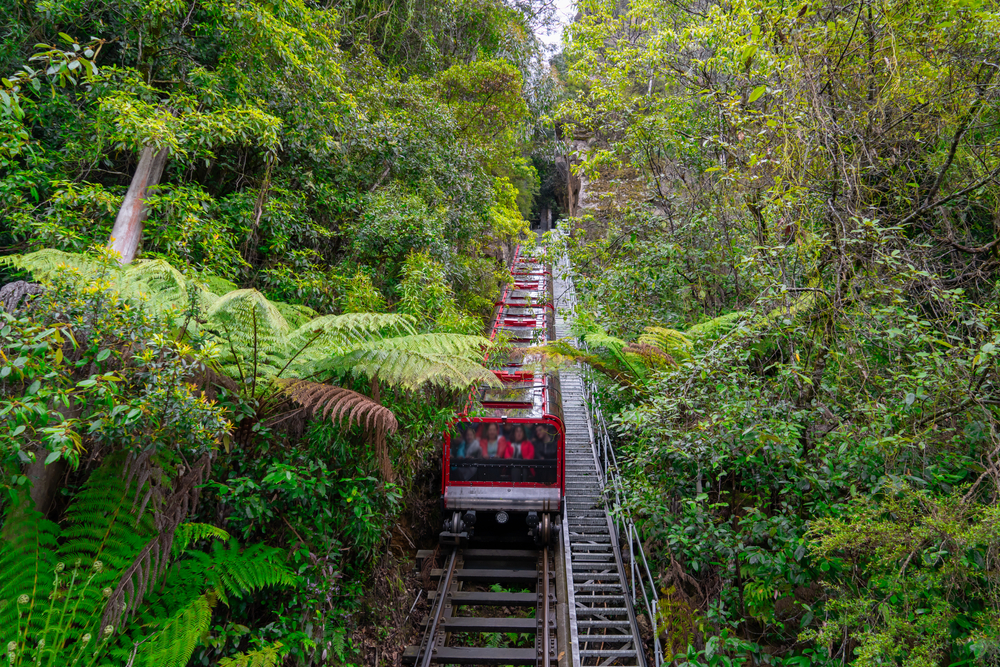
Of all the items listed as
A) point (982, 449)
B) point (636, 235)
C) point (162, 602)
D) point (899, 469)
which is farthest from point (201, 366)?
point (636, 235)

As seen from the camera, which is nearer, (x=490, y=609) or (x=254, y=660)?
(x=254, y=660)

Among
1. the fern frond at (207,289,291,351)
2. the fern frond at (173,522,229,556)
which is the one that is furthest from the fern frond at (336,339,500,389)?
the fern frond at (173,522,229,556)

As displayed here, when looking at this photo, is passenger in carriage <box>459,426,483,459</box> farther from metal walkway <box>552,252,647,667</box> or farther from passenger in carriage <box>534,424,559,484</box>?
metal walkway <box>552,252,647,667</box>

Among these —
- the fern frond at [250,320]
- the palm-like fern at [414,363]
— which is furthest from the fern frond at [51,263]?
the palm-like fern at [414,363]

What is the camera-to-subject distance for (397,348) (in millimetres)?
Answer: 4012

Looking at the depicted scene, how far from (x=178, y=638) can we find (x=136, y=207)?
14.1 feet

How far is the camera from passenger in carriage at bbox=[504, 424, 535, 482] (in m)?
7.84

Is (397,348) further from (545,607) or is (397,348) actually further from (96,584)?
(545,607)

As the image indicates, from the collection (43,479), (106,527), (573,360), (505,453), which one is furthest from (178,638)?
(505,453)

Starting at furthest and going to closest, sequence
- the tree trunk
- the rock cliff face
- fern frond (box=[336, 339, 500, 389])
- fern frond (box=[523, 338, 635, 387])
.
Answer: the rock cliff face, fern frond (box=[523, 338, 635, 387]), fern frond (box=[336, 339, 500, 389]), the tree trunk

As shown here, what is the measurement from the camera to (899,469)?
3561 mm

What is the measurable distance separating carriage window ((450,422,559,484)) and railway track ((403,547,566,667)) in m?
1.23

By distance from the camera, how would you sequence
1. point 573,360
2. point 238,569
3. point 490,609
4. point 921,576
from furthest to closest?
point 490,609
point 573,360
point 238,569
point 921,576

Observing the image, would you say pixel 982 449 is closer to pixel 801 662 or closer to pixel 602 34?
pixel 801 662
